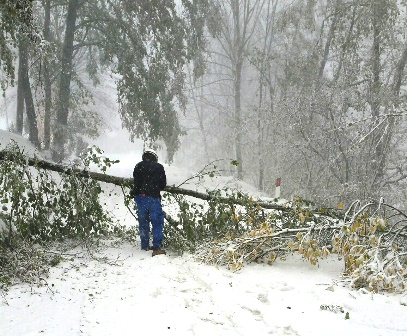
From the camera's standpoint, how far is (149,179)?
18.2 ft

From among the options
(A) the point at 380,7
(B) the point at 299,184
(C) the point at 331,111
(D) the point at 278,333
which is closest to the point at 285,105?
(C) the point at 331,111

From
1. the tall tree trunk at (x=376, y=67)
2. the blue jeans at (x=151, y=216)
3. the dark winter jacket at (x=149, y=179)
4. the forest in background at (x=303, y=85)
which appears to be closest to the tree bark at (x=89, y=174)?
the dark winter jacket at (x=149, y=179)

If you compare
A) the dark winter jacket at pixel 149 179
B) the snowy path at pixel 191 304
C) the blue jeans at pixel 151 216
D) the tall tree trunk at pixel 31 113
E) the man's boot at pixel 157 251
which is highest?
the tall tree trunk at pixel 31 113

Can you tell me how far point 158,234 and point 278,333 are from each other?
2.66m

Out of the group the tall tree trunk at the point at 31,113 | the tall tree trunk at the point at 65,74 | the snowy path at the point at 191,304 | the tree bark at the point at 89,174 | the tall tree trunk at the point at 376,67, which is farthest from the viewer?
the tall tree trunk at the point at 65,74

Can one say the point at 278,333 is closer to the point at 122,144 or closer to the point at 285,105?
the point at 285,105

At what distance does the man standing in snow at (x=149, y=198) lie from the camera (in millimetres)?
5469

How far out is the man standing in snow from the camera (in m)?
5.47

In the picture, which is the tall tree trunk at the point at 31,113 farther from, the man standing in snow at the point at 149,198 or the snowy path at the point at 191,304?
the snowy path at the point at 191,304

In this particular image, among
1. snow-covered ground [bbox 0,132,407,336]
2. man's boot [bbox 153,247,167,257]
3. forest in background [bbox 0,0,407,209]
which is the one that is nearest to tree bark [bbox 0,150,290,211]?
man's boot [bbox 153,247,167,257]

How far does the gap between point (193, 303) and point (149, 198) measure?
2168mm

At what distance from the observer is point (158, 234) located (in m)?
5.42

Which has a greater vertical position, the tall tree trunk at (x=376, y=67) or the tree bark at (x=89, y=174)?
the tall tree trunk at (x=376, y=67)

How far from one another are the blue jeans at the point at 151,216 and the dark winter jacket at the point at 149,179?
0.09m
